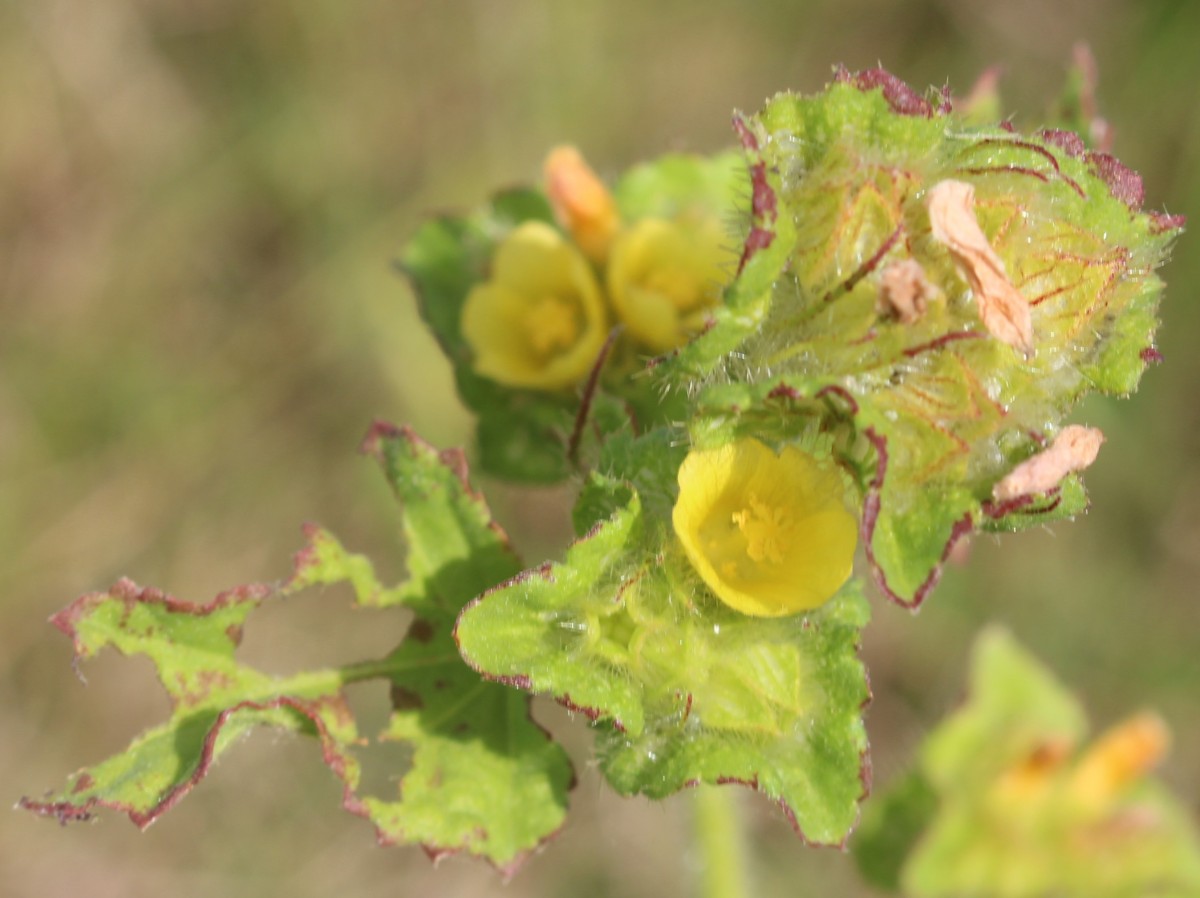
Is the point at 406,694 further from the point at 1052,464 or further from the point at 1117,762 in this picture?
the point at 1117,762

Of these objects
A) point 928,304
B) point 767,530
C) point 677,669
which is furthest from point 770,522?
point 928,304

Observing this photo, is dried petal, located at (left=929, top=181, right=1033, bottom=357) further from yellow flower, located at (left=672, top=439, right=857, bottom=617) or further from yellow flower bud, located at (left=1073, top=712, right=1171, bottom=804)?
yellow flower bud, located at (left=1073, top=712, right=1171, bottom=804)

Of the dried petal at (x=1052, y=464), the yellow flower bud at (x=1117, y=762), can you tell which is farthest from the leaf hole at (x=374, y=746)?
the dried petal at (x=1052, y=464)

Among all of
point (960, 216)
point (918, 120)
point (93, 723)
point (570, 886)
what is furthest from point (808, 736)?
point (93, 723)

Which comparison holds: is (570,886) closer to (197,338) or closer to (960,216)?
(197,338)

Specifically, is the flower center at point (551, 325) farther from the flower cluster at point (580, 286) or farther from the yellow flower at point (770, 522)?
the yellow flower at point (770, 522)

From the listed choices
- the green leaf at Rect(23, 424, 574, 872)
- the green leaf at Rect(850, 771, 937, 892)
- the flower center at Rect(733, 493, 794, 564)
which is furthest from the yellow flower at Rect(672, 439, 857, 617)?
the green leaf at Rect(850, 771, 937, 892)
